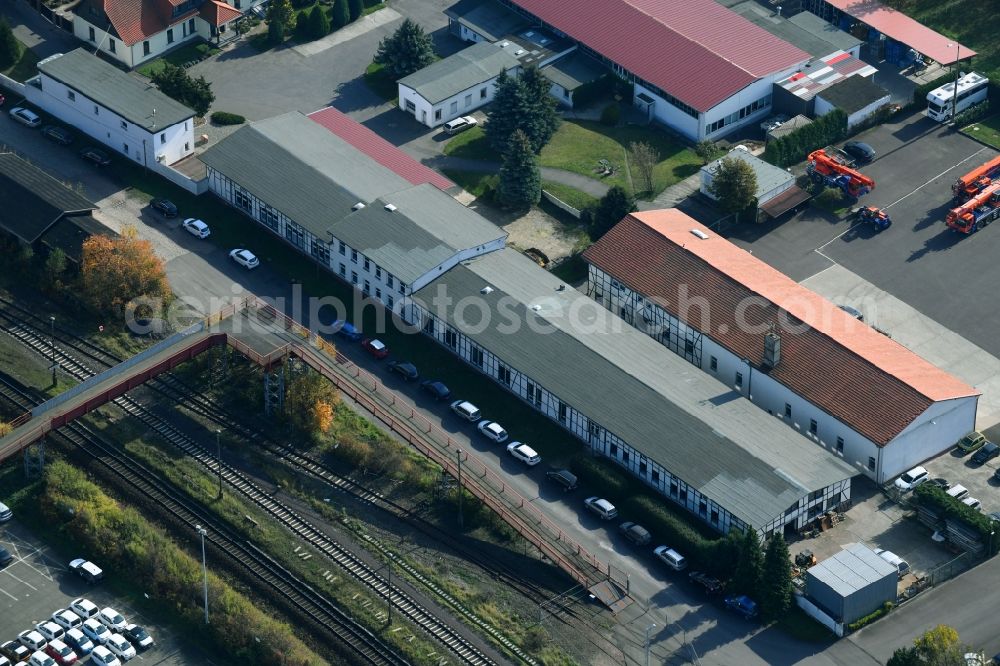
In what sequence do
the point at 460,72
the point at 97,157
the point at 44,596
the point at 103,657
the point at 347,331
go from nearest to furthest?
1. the point at 103,657
2. the point at 44,596
3. the point at 347,331
4. the point at 97,157
5. the point at 460,72

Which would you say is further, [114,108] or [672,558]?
[114,108]

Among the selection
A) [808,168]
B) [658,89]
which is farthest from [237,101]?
[808,168]

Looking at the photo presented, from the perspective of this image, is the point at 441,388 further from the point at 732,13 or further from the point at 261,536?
the point at 732,13

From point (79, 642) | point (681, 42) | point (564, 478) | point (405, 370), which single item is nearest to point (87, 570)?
point (79, 642)

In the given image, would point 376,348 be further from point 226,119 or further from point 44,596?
point 226,119

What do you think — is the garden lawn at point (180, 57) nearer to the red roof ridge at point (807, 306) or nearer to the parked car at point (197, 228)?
the parked car at point (197, 228)

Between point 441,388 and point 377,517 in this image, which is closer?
point 377,517

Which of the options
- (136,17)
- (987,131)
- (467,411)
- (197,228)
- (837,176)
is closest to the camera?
(467,411)

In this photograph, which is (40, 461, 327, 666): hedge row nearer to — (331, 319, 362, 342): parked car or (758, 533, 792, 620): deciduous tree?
(331, 319, 362, 342): parked car
